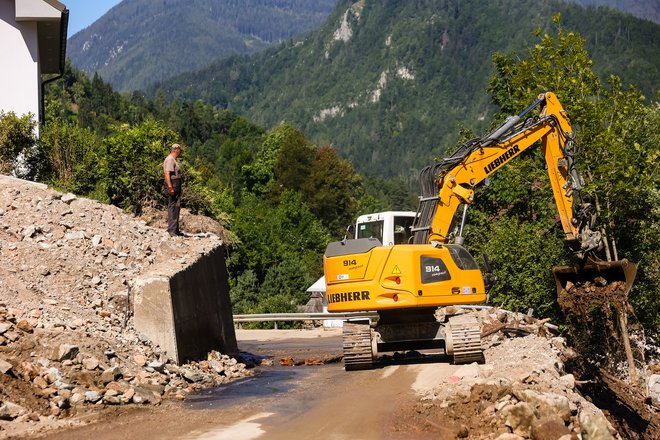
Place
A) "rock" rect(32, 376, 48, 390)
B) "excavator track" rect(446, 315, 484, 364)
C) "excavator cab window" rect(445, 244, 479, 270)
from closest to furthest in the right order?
"rock" rect(32, 376, 48, 390) → "excavator track" rect(446, 315, 484, 364) → "excavator cab window" rect(445, 244, 479, 270)

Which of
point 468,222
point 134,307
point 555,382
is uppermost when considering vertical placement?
point 468,222

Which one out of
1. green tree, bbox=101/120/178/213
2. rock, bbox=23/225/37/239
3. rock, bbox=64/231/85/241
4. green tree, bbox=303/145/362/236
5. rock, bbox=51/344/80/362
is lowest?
rock, bbox=51/344/80/362

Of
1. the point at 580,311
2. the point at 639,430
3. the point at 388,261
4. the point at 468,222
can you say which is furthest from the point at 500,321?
the point at 468,222

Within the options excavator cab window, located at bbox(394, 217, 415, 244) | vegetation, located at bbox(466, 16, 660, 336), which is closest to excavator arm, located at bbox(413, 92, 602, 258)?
excavator cab window, located at bbox(394, 217, 415, 244)

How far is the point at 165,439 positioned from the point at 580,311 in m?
13.5

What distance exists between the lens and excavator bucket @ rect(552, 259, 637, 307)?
22.0 metres

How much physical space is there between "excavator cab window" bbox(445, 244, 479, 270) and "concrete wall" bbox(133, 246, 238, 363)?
17.7 feet

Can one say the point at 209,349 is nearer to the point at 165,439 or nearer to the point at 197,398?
the point at 197,398

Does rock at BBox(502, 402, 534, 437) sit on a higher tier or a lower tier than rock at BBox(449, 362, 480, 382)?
lower

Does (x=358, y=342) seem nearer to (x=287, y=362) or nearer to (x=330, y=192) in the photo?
(x=287, y=362)

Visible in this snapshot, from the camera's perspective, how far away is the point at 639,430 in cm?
2162

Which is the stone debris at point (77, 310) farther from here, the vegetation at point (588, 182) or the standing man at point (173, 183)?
the vegetation at point (588, 182)

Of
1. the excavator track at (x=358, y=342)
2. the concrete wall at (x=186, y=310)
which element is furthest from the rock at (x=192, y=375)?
the excavator track at (x=358, y=342)

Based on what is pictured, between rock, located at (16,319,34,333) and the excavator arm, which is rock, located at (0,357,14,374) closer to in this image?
rock, located at (16,319,34,333)
